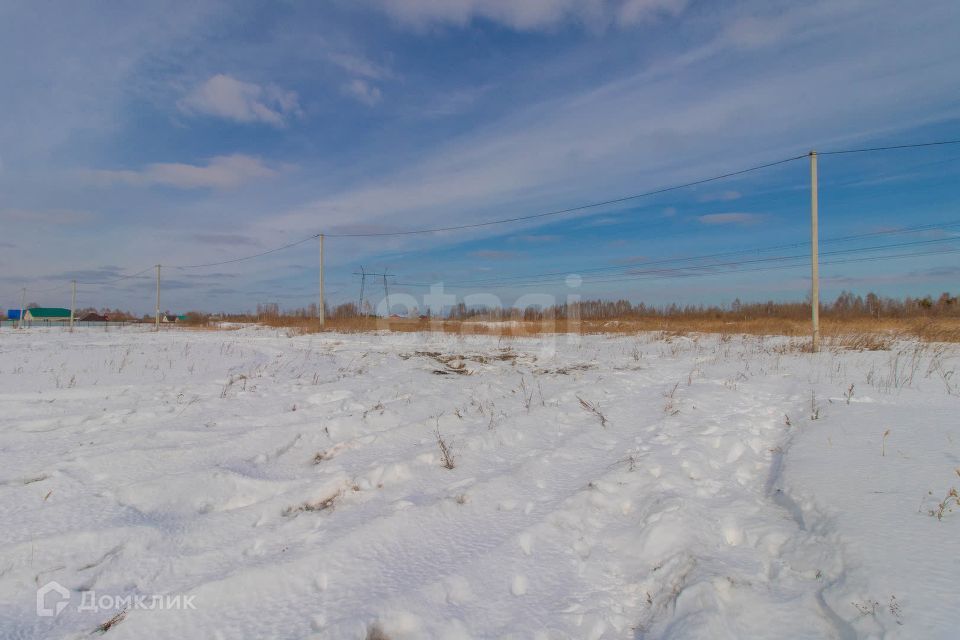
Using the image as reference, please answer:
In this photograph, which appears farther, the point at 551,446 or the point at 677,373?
the point at 677,373

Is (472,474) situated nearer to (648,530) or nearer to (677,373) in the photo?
(648,530)

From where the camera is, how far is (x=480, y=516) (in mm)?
2744

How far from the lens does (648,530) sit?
2.52 meters

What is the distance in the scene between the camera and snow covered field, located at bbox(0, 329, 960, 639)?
185 centimetres

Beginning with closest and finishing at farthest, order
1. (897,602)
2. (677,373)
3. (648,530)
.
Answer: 1. (897,602)
2. (648,530)
3. (677,373)

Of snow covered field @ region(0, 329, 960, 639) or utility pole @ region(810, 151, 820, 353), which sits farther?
utility pole @ region(810, 151, 820, 353)

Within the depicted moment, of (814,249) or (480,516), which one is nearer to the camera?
(480,516)

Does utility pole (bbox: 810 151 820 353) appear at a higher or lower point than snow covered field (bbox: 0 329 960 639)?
higher

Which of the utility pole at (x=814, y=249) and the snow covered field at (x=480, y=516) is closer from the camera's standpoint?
the snow covered field at (x=480, y=516)

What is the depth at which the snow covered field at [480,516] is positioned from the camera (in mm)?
1846

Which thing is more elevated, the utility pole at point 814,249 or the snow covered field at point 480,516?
the utility pole at point 814,249

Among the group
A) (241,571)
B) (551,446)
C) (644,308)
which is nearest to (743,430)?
(551,446)

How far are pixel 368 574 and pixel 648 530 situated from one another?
59.4 inches

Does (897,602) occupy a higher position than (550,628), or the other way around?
(897,602)
